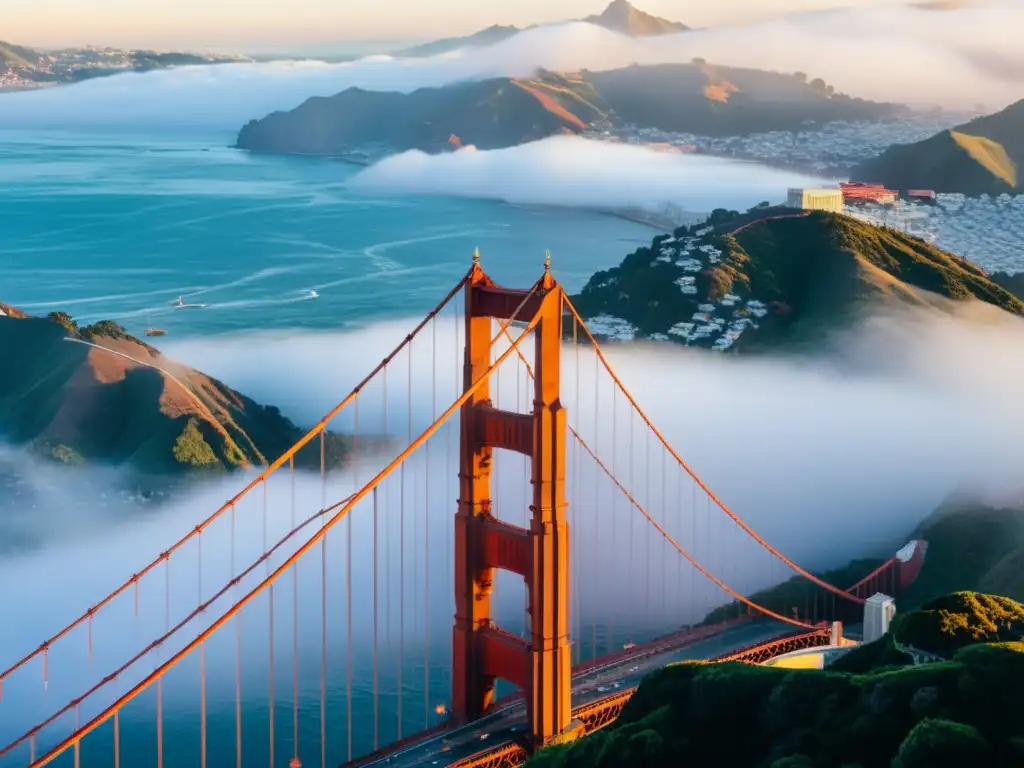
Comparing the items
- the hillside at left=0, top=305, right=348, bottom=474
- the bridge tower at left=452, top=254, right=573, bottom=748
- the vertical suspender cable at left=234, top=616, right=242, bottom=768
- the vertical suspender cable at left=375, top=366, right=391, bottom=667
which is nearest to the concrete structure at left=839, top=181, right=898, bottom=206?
the vertical suspender cable at left=375, top=366, right=391, bottom=667

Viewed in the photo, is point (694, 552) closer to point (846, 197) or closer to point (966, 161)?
point (846, 197)

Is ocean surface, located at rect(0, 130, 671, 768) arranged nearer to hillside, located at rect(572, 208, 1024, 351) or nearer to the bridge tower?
hillside, located at rect(572, 208, 1024, 351)

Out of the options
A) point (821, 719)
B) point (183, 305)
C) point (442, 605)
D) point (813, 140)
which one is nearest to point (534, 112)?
point (813, 140)

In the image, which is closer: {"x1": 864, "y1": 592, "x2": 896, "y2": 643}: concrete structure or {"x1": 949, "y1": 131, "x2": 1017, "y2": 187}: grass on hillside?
{"x1": 864, "y1": 592, "x2": 896, "y2": 643}: concrete structure

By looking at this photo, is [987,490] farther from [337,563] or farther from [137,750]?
[137,750]

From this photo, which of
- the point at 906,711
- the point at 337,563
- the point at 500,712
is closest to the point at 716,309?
the point at 337,563

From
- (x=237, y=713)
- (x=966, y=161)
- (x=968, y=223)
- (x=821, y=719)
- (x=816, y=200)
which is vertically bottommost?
(x=237, y=713)
